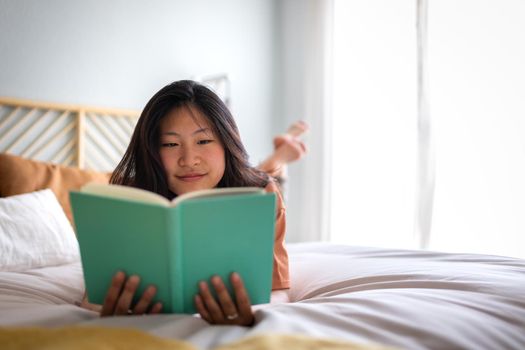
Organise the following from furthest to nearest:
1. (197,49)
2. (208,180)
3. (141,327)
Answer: (197,49), (208,180), (141,327)

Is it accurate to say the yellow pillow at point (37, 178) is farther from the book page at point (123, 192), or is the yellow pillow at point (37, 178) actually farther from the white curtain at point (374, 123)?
the white curtain at point (374, 123)

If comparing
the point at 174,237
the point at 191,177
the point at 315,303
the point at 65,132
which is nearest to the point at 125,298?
the point at 174,237

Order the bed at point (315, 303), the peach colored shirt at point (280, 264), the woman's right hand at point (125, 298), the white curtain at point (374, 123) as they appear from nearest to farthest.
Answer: the bed at point (315, 303), the woman's right hand at point (125, 298), the peach colored shirt at point (280, 264), the white curtain at point (374, 123)

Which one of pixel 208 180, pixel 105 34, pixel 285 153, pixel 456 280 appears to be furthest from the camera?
pixel 105 34

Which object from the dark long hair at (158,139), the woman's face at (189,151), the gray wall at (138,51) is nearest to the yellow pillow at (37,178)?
the gray wall at (138,51)

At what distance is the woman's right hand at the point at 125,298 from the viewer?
83 centimetres

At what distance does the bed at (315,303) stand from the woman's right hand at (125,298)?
3 centimetres

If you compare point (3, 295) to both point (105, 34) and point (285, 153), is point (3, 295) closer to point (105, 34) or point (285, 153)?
point (285, 153)

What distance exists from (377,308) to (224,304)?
27cm

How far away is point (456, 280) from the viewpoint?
106 cm

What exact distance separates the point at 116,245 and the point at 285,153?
1.71 metres

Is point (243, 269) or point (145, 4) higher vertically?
point (145, 4)

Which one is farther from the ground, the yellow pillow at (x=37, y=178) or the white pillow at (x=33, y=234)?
the yellow pillow at (x=37, y=178)

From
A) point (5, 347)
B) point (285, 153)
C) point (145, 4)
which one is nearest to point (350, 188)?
point (285, 153)
